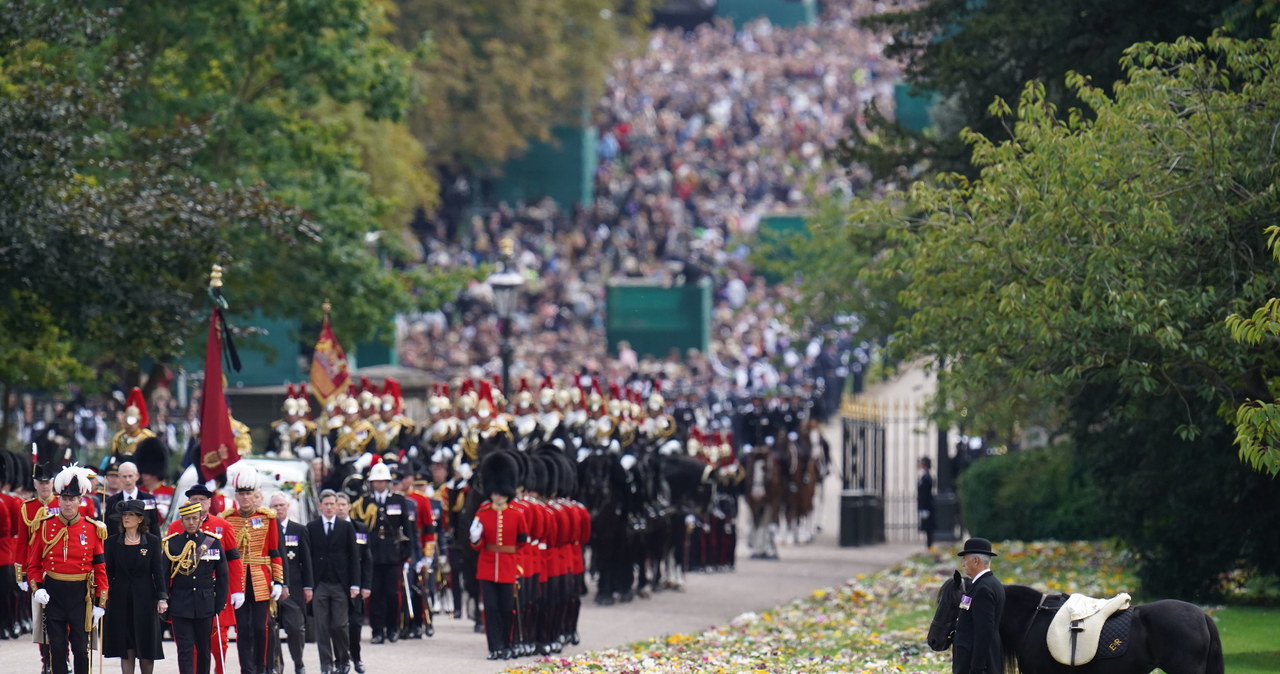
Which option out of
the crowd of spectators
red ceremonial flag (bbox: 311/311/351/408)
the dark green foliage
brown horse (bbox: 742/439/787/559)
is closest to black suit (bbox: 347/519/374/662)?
red ceremonial flag (bbox: 311/311/351/408)

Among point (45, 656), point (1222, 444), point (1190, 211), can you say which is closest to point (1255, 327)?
point (1190, 211)

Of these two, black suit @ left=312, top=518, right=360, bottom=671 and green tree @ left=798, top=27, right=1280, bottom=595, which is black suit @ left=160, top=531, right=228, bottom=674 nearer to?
black suit @ left=312, top=518, right=360, bottom=671

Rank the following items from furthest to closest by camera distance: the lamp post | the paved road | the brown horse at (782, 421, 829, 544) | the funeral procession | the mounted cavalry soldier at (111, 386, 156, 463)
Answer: the brown horse at (782, 421, 829, 544) → the lamp post → the mounted cavalry soldier at (111, 386, 156, 463) → the paved road → the funeral procession

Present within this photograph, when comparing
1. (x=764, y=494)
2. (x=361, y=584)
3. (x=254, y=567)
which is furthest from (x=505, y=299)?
(x=254, y=567)

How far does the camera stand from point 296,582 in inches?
669

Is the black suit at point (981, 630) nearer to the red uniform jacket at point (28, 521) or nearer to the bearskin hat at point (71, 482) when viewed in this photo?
the bearskin hat at point (71, 482)

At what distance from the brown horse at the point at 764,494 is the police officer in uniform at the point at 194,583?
54.8 ft

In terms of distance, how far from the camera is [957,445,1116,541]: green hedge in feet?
100

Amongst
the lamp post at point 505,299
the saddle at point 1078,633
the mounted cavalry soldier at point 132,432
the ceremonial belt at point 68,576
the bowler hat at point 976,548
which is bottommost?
the saddle at point 1078,633

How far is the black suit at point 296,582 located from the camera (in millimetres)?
16969

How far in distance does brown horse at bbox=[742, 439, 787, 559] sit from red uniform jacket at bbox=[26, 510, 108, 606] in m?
17.0

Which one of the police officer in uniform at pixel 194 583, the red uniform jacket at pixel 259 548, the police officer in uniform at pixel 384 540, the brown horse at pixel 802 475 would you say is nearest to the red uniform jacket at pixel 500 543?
the police officer in uniform at pixel 384 540

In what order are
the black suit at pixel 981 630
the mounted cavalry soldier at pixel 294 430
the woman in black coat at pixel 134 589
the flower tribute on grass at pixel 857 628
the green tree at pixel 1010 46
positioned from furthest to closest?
the mounted cavalry soldier at pixel 294 430, the green tree at pixel 1010 46, the flower tribute on grass at pixel 857 628, the woman in black coat at pixel 134 589, the black suit at pixel 981 630

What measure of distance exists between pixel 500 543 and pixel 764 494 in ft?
43.5
